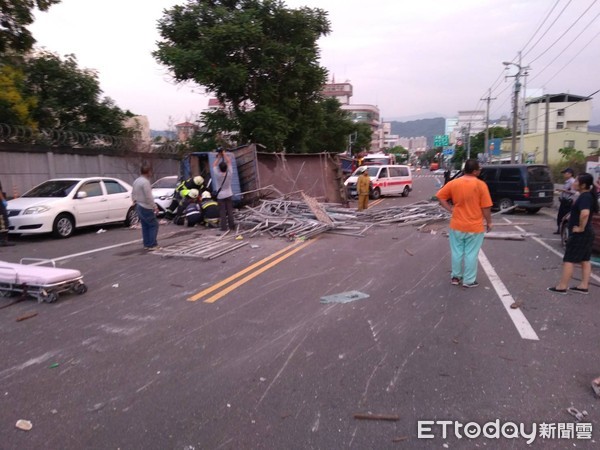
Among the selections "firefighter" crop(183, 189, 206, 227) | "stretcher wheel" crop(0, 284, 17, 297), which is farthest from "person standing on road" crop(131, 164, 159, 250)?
"firefighter" crop(183, 189, 206, 227)

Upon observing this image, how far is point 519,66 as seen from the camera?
36406mm

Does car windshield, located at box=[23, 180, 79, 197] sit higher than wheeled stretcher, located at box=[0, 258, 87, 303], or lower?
higher

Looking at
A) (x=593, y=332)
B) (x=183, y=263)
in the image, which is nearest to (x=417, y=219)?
(x=183, y=263)

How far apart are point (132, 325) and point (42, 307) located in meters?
1.56

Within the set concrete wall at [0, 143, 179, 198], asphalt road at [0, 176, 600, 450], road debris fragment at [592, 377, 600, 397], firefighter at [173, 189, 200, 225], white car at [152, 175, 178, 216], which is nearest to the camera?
asphalt road at [0, 176, 600, 450]

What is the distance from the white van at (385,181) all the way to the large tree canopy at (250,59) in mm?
4789

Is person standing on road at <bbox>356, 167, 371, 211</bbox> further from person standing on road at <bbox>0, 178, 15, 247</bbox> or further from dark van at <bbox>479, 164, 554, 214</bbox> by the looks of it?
person standing on road at <bbox>0, 178, 15, 247</bbox>

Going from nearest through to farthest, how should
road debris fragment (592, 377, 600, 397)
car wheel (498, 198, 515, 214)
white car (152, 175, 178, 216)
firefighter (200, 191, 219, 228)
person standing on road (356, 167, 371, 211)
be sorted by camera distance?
1. road debris fragment (592, 377, 600, 397)
2. firefighter (200, 191, 219, 228)
3. white car (152, 175, 178, 216)
4. car wheel (498, 198, 515, 214)
5. person standing on road (356, 167, 371, 211)

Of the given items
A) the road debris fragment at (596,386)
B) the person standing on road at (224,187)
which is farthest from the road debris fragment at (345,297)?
the person standing on road at (224,187)

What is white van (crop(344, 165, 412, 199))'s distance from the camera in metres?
24.2

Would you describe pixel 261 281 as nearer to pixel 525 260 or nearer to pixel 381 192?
pixel 525 260

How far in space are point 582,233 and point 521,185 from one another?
11749 millimetres

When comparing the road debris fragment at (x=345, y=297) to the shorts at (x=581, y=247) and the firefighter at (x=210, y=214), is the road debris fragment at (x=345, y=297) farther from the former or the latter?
the firefighter at (x=210, y=214)

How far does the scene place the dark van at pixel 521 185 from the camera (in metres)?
16.9
